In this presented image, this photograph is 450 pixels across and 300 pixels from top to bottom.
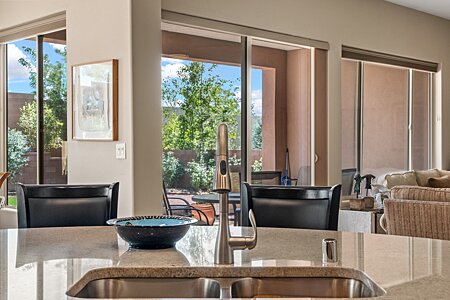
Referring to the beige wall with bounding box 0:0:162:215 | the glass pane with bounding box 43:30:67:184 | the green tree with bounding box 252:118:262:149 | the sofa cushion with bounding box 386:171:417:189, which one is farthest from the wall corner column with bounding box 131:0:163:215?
the sofa cushion with bounding box 386:171:417:189

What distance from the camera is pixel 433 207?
3746mm

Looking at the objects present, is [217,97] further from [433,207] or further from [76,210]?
[76,210]

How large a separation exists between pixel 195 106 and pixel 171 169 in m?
0.59

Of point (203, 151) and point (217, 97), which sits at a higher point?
point (217, 97)

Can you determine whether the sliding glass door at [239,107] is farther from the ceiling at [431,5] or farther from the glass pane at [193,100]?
the ceiling at [431,5]

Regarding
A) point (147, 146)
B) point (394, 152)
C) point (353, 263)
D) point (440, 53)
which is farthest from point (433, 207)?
point (440, 53)

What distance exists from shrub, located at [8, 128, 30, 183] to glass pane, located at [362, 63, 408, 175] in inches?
152

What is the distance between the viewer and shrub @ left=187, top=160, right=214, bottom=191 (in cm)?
499

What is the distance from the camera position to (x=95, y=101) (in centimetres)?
453

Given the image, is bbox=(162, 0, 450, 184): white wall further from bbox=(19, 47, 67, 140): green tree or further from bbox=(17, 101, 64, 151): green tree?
bbox=(17, 101, 64, 151): green tree

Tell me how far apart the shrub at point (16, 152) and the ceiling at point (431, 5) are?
4.50 meters

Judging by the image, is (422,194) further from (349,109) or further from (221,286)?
(349,109)

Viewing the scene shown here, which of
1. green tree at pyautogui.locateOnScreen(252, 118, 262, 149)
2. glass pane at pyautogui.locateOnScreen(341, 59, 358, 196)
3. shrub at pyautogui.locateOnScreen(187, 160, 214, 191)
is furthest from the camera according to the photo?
glass pane at pyautogui.locateOnScreen(341, 59, 358, 196)

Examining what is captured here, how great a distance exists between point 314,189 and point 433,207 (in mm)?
1737
